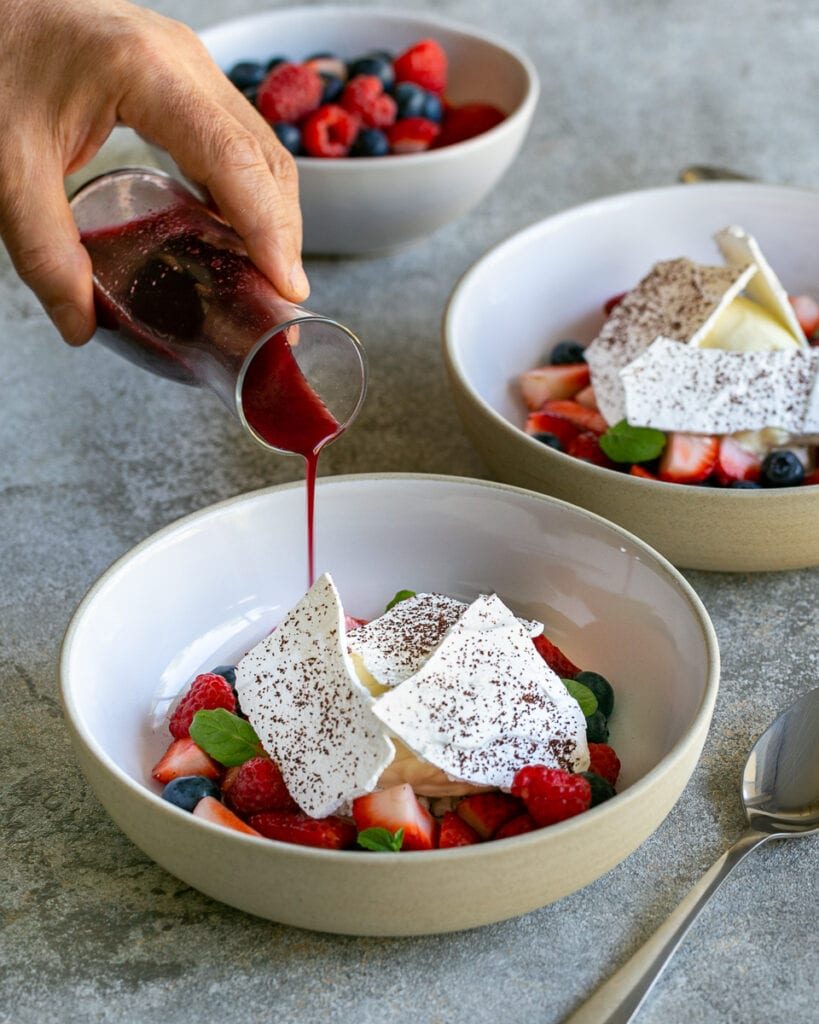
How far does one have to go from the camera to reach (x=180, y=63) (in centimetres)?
150

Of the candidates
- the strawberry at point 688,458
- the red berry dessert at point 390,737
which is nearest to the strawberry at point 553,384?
the strawberry at point 688,458

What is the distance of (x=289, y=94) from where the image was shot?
2.10 meters

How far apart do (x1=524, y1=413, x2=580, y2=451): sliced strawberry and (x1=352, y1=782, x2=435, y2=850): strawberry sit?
0.71m

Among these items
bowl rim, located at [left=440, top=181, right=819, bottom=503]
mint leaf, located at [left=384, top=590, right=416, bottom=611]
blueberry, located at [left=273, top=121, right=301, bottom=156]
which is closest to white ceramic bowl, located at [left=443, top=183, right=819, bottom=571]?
bowl rim, located at [left=440, top=181, right=819, bottom=503]

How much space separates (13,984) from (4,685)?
0.41m

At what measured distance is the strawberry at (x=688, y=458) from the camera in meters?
1.59

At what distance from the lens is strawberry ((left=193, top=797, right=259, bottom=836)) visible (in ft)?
3.55

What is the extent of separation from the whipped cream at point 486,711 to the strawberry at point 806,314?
906 millimetres

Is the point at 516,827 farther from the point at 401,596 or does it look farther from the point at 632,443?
the point at 632,443

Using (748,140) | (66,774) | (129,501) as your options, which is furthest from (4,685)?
(748,140)

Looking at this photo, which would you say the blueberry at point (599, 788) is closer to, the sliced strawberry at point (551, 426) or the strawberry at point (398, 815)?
the strawberry at point (398, 815)

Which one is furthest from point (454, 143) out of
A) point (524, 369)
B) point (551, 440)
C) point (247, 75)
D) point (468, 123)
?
point (551, 440)

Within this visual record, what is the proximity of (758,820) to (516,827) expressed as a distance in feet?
0.79

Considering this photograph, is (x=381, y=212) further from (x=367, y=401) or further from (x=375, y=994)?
(x=375, y=994)
